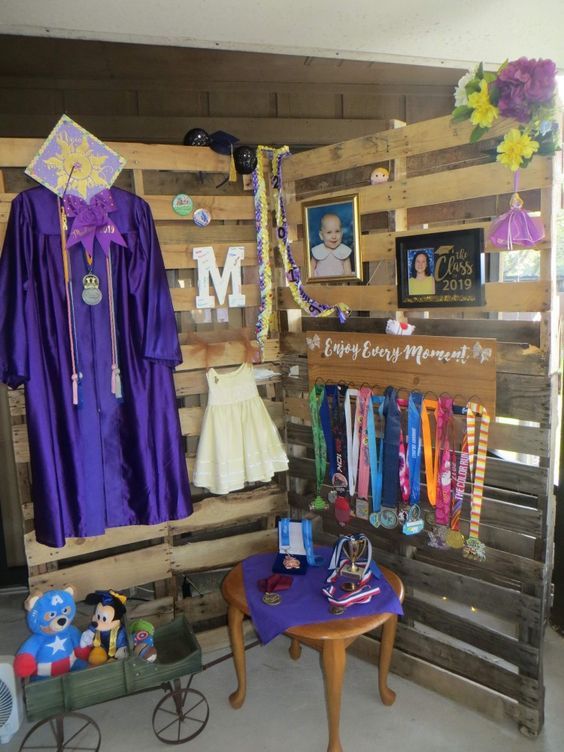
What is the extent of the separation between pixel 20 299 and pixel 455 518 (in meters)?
1.84

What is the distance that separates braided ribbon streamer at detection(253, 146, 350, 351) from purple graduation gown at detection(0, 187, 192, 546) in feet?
1.55

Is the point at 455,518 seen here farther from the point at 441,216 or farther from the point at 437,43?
the point at 437,43

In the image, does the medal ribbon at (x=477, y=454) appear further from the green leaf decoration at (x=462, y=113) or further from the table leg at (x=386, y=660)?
the green leaf decoration at (x=462, y=113)

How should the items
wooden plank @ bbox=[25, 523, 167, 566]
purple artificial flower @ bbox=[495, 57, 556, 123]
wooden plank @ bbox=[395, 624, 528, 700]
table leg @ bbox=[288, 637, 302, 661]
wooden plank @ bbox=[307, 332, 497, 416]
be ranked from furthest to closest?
table leg @ bbox=[288, 637, 302, 661], wooden plank @ bbox=[25, 523, 167, 566], wooden plank @ bbox=[395, 624, 528, 700], wooden plank @ bbox=[307, 332, 497, 416], purple artificial flower @ bbox=[495, 57, 556, 123]

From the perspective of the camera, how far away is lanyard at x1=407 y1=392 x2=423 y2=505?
234 cm

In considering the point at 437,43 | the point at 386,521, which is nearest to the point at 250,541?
the point at 386,521

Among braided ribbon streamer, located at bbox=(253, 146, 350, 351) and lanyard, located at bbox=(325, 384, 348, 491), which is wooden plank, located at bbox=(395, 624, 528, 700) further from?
braided ribbon streamer, located at bbox=(253, 146, 350, 351)

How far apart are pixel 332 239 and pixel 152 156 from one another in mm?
833

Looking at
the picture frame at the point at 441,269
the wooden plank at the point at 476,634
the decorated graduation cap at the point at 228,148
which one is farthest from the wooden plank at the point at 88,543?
the decorated graduation cap at the point at 228,148

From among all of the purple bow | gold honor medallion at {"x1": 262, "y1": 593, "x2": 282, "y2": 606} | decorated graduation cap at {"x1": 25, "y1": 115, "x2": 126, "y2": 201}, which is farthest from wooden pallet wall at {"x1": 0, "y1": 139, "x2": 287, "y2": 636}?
gold honor medallion at {"x1": 262, "y1": 593, "x2": 282, "y2": 606}

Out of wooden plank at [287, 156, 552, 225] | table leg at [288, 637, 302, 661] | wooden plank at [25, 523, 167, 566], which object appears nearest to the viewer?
wooden plank at [287, 156, 552, 225]

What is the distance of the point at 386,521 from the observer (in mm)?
2512

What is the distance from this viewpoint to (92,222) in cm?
235

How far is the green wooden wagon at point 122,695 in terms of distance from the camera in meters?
2.07
